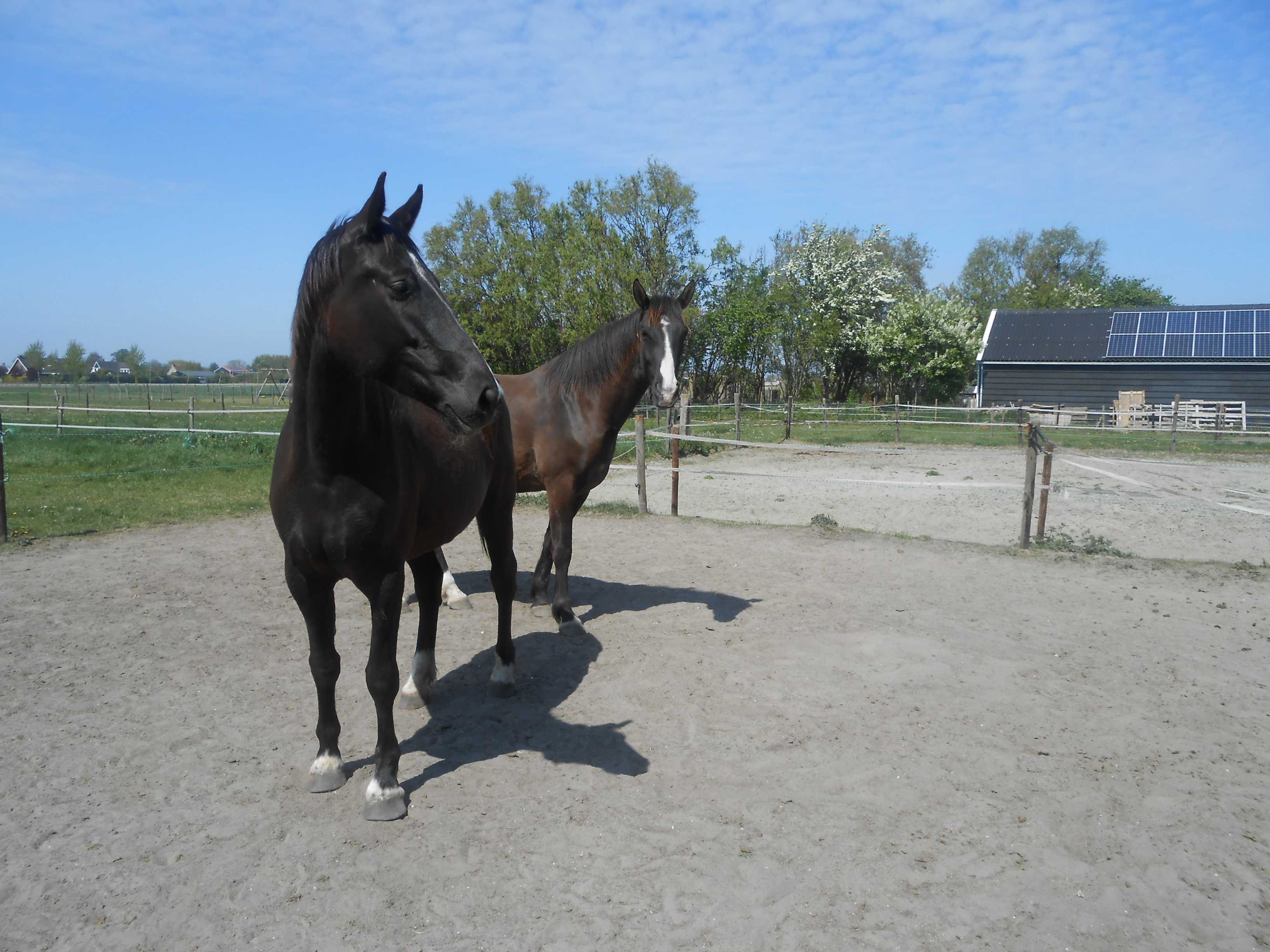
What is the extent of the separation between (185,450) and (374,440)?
15.2m

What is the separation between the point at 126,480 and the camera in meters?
12.0

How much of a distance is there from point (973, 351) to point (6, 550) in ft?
109

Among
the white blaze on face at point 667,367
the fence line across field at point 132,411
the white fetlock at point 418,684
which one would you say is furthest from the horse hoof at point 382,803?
the fence line across field at point 132,411

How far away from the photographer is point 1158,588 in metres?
6.27

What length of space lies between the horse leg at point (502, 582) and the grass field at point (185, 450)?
6.50 meters

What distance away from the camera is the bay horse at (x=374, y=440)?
241cm

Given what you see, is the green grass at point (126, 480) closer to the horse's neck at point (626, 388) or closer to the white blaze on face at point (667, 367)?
the horse's neck at point (626, 388)

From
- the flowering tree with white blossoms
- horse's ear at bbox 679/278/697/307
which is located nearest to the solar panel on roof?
the flowering tree with white blossoms

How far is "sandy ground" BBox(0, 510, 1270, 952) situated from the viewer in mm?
2369

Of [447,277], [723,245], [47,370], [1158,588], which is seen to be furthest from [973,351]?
[47,370]

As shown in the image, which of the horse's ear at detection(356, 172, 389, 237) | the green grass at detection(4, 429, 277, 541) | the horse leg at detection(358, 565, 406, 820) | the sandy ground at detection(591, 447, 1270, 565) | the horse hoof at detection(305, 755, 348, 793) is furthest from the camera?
the green grass at detection(4, 429, 277, 541)

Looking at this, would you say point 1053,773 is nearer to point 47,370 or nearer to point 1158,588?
point 1158,588

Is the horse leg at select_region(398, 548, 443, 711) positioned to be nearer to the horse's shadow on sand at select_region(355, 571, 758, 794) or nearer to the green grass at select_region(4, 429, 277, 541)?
the horse's shadow on sand at select_region(355, 571, 758, 794)

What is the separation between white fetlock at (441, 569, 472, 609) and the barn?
28.5m
